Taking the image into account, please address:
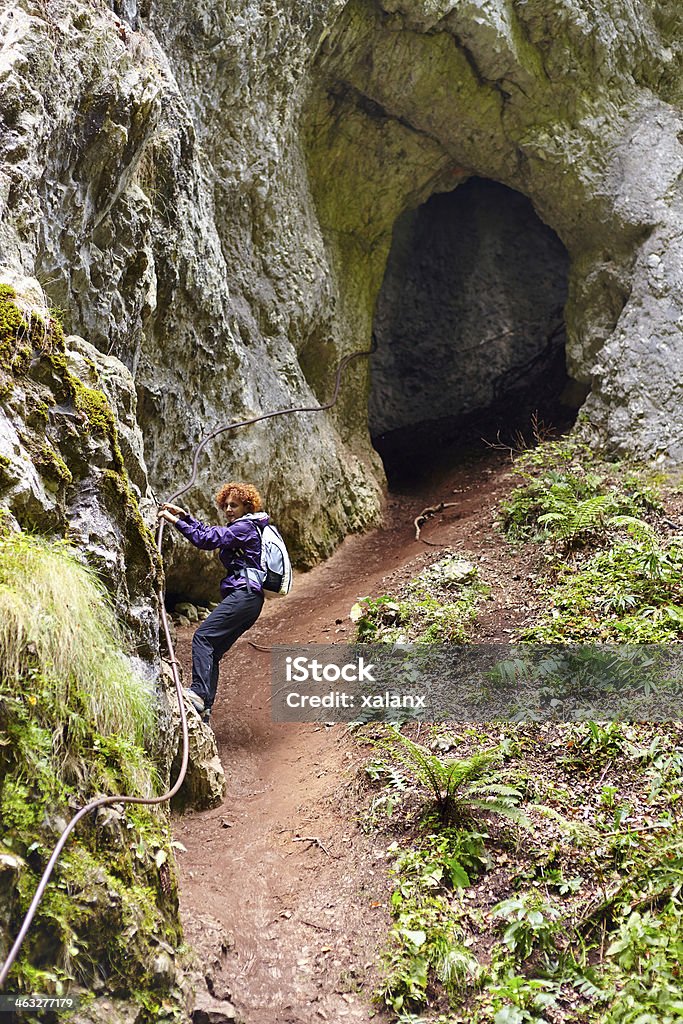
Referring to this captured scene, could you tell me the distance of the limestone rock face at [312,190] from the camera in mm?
7406

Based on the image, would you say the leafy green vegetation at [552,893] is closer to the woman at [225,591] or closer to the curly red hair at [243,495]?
the woman at [225,591]

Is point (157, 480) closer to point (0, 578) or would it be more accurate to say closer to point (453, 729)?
point (453, 729)

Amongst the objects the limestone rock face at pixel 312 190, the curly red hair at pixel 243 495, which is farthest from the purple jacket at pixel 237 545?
the limestone rock face at pixel 312 190

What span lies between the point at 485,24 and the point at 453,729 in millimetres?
10106

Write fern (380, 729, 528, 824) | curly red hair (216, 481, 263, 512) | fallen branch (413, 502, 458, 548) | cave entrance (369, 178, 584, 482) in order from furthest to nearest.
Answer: cave entrance (369, 178, 584, 482) < fallen branch (413, 502, 458, 548) < curly red hair (216, 481, 263, 512) < fern (380, 729, 528, 824)

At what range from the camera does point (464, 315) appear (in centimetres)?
1731

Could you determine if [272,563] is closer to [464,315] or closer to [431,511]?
[431,511]

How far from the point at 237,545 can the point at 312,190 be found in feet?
25.4

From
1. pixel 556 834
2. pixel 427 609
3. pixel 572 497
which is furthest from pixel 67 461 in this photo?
pixel 572 497

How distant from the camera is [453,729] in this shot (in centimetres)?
656

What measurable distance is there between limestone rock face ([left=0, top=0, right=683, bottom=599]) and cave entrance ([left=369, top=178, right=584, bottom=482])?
3.01 meters

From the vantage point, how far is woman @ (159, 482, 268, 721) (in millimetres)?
6484

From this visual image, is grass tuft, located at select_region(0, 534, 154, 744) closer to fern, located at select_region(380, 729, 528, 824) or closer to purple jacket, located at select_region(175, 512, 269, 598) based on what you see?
fern, located at select_region(380, 729, 528, 824)

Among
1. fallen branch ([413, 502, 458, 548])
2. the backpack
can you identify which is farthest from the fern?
fallen branch ([413, 502, 458, 548])
